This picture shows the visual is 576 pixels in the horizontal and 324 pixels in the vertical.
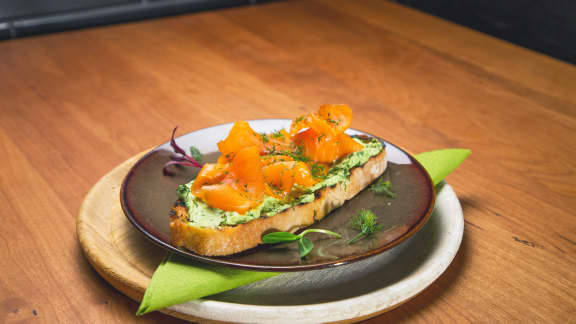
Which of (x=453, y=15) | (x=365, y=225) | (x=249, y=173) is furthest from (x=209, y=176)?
(x=453, y=15)

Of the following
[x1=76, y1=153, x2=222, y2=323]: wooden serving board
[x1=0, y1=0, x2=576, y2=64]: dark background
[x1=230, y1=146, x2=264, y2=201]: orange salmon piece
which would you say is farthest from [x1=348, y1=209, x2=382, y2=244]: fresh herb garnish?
[x1=0, y1=0, x2=576, y2=64]: dark background

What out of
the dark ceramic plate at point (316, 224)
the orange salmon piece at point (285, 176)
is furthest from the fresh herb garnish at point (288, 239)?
the orange salmon piece at point (285, 176)

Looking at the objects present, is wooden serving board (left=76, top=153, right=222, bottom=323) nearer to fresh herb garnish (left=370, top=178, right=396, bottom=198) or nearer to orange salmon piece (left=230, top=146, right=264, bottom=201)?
orange salmon piece (left=230, top=146, right=264, bottom=201)

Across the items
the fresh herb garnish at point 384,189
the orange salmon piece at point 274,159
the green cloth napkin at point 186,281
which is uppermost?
the orange salmon piece at point 274,159

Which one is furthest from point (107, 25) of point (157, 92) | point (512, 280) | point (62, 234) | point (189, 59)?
point (512, 280)

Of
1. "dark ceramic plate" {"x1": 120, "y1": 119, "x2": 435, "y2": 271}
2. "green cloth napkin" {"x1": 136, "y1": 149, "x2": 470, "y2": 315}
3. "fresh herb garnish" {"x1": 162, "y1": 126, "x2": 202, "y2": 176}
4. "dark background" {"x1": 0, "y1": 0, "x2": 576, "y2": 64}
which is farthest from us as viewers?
"dark background" {"x1": 0, "y1": 0, "x2": 576, "y2": 64}

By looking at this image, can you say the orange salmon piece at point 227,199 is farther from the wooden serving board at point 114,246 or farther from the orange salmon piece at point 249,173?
the wooden serving board at point 114,246

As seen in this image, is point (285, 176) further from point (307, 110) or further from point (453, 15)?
point (453, 15)

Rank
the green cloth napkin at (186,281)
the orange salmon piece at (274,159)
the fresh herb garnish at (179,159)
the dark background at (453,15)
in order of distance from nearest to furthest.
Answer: the green cloth napkin at (186,281) < the orange salmon piece at (274,159) < the fresh herb garnish at (179,159) < the dark background at (453,15)
